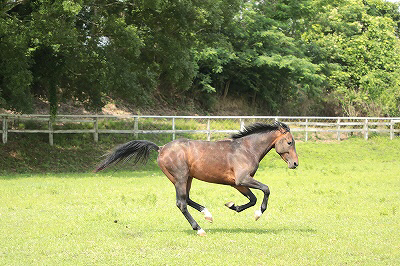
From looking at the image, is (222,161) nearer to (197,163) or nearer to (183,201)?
(197,163)

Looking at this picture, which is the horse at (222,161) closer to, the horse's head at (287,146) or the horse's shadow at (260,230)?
the horse's head at (287,146)

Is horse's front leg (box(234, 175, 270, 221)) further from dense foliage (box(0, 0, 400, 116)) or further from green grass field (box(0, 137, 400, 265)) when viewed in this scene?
dense foliage (box(0, 0, 400, 116))

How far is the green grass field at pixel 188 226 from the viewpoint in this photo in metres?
8.41

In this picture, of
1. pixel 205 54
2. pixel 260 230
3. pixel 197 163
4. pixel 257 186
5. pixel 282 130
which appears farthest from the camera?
pixel 205 54

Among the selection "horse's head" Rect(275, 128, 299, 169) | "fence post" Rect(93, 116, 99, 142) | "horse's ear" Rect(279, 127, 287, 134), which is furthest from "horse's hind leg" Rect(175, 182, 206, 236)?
"fence post" Rect(93, 116, 99, 142)

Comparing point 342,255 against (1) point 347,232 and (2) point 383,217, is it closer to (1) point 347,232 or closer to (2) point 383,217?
(1) point 347,232

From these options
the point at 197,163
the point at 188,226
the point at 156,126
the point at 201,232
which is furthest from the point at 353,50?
the point at 201,232

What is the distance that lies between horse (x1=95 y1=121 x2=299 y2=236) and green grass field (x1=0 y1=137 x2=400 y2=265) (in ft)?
2.00

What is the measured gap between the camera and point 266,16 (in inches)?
1741

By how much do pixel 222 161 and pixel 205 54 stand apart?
96.6 ft

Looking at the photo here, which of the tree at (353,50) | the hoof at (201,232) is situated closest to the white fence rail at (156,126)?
the tree at (353,50)

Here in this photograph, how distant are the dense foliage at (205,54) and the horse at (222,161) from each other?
424 inches

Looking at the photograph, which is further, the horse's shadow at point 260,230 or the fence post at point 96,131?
the fence post at point 96,131

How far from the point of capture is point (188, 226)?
35.6 ft
